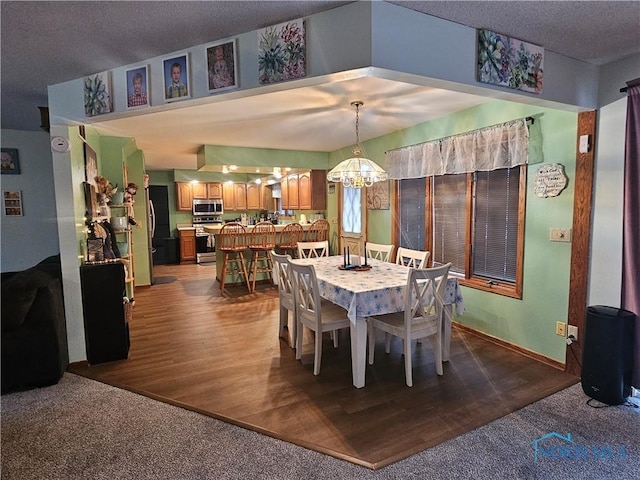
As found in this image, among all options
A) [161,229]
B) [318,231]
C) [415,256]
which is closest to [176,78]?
[415,256]

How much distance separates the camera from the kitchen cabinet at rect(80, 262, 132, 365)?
307 cm

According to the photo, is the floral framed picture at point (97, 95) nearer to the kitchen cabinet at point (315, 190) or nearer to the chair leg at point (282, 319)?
the chair leg at point (282, 319)

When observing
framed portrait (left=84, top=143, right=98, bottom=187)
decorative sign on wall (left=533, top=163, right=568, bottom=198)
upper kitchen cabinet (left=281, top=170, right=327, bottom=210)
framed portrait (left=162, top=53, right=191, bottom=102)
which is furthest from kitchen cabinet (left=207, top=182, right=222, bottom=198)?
decorative sign on wall (left=533, top=163, right=568, bottom=198)

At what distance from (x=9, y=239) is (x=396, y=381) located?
5.07 m

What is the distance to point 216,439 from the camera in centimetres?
206

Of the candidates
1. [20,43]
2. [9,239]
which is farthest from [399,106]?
[9,239]

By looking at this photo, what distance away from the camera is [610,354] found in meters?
2.33

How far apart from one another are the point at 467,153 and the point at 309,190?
3.36m

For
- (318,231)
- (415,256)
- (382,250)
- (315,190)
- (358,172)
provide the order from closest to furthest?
(358,172) → (415,256) → (382,250) → (318,231) → (315,190)

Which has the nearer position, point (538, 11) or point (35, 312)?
point (538, 11)

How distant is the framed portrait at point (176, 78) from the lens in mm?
2223

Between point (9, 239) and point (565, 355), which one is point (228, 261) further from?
point (565, 355)

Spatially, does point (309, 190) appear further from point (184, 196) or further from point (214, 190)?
point (184, 196)

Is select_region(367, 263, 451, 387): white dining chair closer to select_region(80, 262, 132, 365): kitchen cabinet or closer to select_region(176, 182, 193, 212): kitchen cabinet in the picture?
select_region(80, 262, 132, 365): kitchen cabinet
